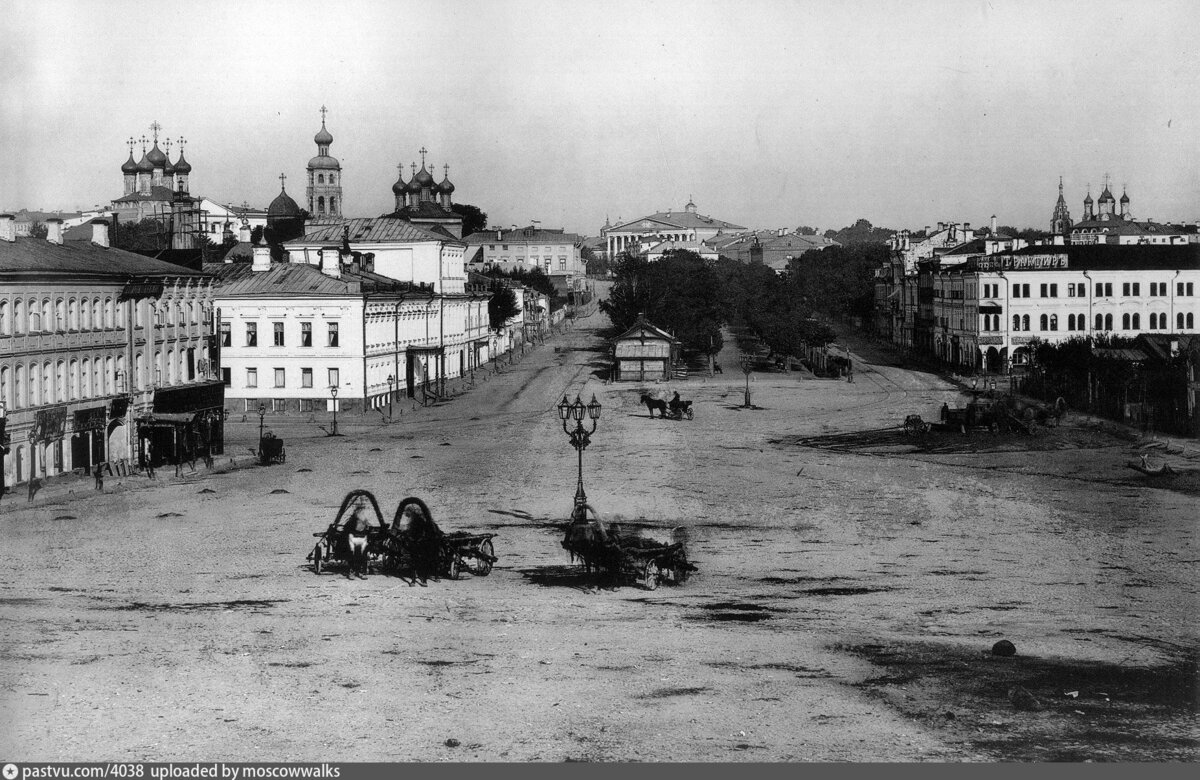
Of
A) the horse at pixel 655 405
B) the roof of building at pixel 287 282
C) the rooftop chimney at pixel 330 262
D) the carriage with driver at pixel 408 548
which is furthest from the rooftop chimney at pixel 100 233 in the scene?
the carriage with driver at pixel 408 548

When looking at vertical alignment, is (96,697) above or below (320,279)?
below

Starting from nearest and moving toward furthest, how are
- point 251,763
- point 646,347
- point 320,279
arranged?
point 251,763
point 320,279
point 646,347

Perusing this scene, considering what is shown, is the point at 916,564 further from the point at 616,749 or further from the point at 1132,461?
the point at 1132,461

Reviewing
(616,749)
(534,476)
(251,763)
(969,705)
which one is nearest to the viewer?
(251,763)

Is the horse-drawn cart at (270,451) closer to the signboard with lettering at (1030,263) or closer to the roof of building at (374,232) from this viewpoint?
the roof of building at (374,232)

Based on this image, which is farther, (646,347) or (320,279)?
(646,347)

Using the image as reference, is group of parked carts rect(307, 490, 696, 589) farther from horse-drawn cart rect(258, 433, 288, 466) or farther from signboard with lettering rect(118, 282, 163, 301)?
signboard with lettering rect(118, 282, 163, 301)

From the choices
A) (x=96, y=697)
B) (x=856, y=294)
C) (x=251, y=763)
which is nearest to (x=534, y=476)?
(x=96, y=697)

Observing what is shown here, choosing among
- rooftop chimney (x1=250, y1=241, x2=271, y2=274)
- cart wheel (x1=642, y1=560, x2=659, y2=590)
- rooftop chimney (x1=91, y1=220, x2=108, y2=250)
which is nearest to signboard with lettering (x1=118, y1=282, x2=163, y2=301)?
rooftop chimney (x1=91, y1=220, x2=108, y2=250)
